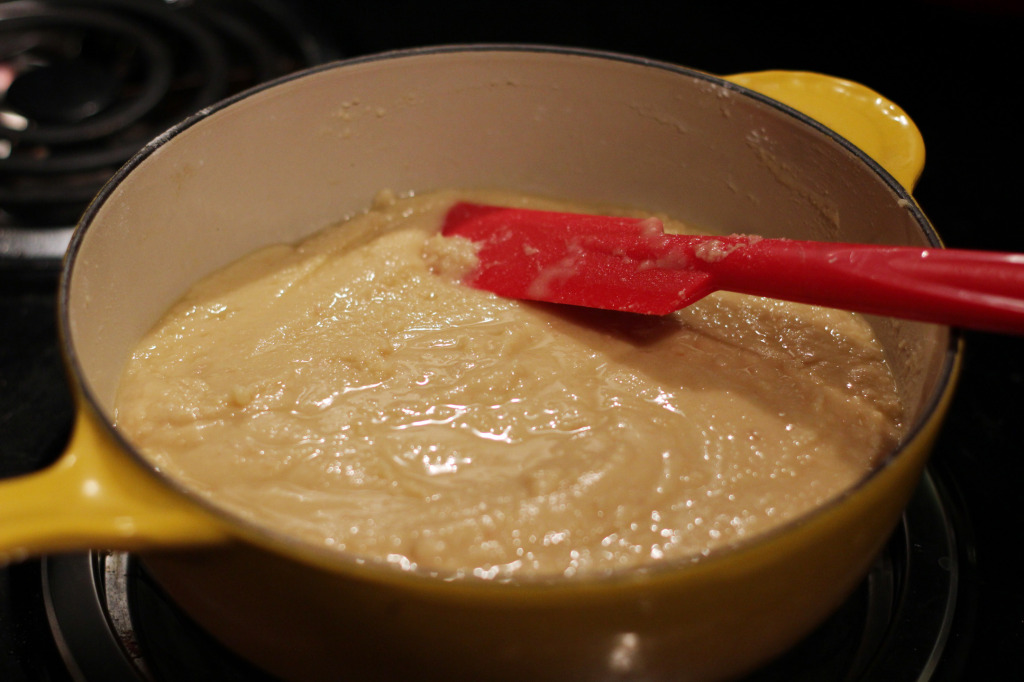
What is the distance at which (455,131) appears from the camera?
126cm

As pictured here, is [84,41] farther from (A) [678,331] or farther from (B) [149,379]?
(A) [678,331]

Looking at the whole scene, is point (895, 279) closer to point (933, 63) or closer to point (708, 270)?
point (708, 270)

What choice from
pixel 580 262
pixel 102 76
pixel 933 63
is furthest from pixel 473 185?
pixel 933 63

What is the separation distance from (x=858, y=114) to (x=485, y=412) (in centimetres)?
59

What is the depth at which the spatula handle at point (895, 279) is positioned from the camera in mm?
707

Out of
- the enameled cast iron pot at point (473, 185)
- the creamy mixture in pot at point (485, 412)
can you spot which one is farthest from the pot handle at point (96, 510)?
the creamy mixture in pot at point (485, 412)

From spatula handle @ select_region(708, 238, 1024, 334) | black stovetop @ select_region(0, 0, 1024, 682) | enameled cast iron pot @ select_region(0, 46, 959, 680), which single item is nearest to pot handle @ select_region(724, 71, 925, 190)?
enameled cast iron pot @ select_region(0, 46, 959, 680)

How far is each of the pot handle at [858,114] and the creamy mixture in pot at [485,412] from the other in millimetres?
221

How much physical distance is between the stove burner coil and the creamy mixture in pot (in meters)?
0.35

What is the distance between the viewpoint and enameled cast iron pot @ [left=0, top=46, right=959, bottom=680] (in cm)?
53

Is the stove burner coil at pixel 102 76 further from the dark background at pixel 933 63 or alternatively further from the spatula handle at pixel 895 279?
the spatula handle at pixel 895 279

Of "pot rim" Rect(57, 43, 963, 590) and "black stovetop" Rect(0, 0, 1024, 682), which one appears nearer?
"pot rim" Rect(57, 43, 963, 590)

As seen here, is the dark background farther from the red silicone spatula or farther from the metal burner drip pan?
the red silicone spatula

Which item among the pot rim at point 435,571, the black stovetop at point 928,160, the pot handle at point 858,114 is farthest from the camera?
the pot handle at point 858,114
